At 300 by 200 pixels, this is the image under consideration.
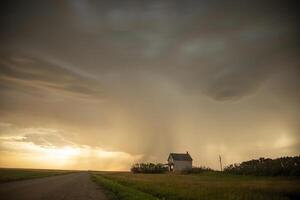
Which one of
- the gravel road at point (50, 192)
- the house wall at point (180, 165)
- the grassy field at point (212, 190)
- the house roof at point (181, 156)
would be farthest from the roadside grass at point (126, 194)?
the house roof at point (181, 156)

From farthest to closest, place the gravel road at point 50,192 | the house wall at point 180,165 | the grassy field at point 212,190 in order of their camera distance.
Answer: the house wall at point 180,165 → the gravel road at point 50,192 → the grassy field at point 212,190

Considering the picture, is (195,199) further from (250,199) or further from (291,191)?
(291,191)

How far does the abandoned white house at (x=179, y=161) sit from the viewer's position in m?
103

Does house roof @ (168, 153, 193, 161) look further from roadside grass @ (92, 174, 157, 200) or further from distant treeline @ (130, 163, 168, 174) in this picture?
roadside grass @ (92, 174, 157, 200)

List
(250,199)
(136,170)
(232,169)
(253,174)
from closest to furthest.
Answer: (250,199), (253,174), (232,169), (136,170)

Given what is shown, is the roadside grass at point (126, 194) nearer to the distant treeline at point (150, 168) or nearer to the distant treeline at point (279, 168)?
the distant treeline at point (279, 168)

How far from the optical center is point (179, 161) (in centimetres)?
10369

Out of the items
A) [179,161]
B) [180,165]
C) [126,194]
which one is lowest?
[126,194]

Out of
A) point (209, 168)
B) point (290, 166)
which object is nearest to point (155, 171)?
point (209, 168)

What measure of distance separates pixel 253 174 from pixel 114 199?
118 feet

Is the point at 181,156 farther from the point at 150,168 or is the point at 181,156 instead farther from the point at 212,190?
the point at 212,190

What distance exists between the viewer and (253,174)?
1917 inches

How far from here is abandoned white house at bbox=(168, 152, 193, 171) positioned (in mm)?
102562

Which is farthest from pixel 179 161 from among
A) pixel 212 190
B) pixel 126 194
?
pixel 126 194
